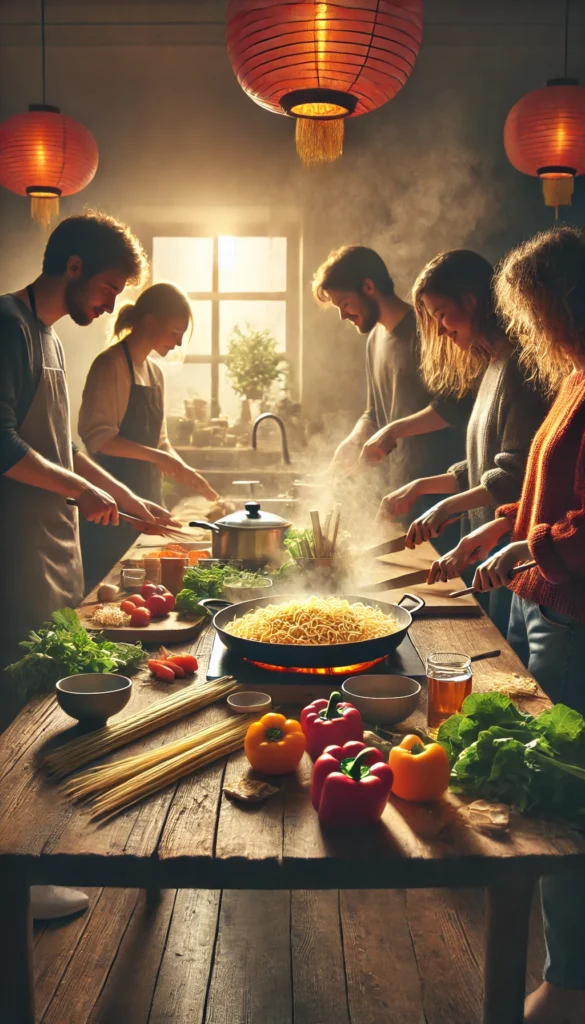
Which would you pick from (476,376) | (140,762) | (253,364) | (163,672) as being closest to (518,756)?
(140,762)

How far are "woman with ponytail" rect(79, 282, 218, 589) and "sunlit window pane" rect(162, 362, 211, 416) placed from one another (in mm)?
2235

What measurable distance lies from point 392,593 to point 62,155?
2.96 meters

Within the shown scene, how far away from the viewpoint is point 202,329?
21.7 ft

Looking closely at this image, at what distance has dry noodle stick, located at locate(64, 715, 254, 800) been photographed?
4.75 ft

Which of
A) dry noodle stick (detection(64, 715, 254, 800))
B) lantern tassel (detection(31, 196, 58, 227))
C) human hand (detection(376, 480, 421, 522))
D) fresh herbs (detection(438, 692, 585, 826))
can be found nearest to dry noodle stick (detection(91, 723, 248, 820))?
dry noodle stick (detection(64, 715, 254, 800))

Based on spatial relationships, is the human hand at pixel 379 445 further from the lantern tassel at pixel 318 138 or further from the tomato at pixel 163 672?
the tomato at pixel 163 672

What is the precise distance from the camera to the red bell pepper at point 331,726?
1.53 meters

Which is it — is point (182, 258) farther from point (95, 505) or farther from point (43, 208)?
point (95, 505)

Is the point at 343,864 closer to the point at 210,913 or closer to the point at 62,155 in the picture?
the point at 210,913

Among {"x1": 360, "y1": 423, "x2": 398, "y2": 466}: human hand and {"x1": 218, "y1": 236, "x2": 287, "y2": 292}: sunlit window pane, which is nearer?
{"x1": 360, "y1": 423, "x2": 398, "y2": 466}: human hand

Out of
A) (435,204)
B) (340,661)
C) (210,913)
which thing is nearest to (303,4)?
(340,661)

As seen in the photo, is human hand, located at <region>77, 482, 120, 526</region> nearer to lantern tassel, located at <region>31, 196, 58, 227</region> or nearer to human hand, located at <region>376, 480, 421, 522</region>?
human hand, located at <region>376, 480, 421, 522</region>

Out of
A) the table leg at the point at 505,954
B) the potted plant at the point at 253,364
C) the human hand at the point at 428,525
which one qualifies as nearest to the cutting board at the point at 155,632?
the human hand at the point at 428,525

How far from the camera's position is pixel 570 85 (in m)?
4.26
